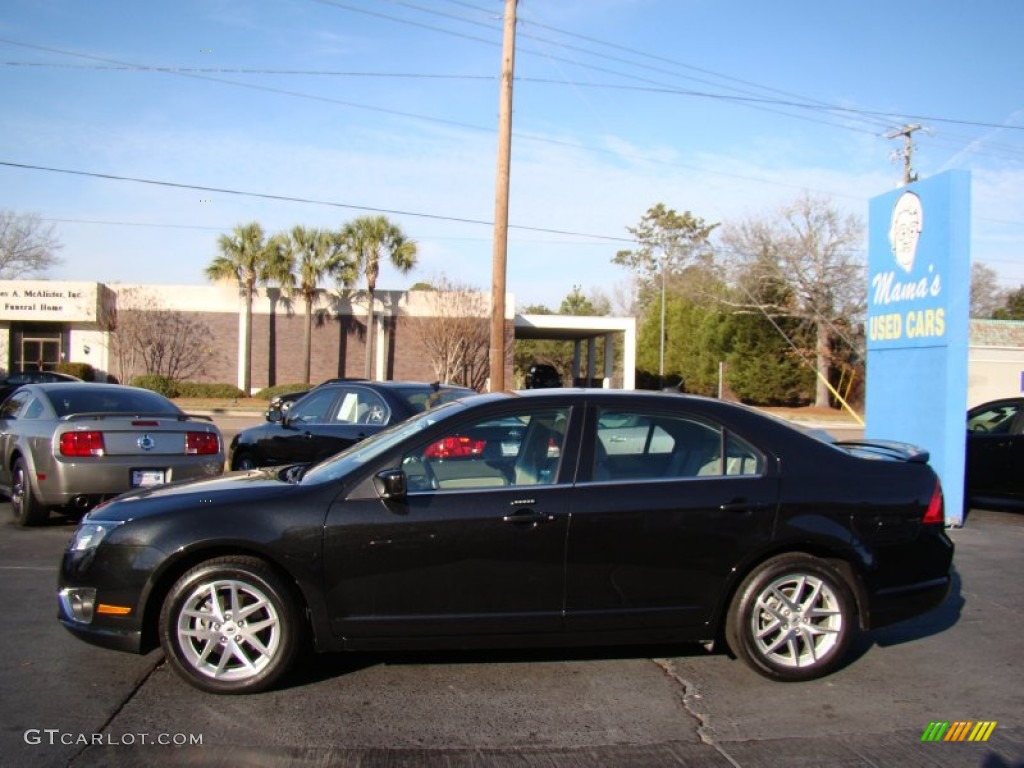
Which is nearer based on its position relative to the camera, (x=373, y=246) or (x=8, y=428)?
(x=8, y=428)

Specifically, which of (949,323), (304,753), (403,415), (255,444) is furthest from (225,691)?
(949,323)

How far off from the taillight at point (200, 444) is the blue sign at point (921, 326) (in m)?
7.93

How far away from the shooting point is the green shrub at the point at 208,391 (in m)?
36.2

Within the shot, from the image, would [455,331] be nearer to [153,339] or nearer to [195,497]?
[153,339]

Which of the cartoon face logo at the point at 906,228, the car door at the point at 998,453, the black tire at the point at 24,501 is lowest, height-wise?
the black tire at the point at 24,501

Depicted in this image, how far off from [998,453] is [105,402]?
1054 centimetres

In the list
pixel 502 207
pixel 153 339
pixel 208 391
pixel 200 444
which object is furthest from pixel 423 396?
pixel 153 339

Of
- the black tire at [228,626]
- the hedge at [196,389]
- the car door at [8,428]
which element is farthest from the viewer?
the hedge at [196,389]

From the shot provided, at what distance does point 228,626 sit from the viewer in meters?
4.45

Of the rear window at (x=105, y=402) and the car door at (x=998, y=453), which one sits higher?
the rear window at (x=105, y=402)

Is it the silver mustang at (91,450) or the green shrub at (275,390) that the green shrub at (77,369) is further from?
the silver mustang at (91,450)

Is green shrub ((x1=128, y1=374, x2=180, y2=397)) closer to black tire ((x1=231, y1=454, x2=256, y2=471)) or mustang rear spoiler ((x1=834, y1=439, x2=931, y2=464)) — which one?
black tire ((x1=231, y1=454, x2=256, y2=471))

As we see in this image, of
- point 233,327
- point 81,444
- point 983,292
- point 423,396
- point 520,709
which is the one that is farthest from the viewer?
point 983,292

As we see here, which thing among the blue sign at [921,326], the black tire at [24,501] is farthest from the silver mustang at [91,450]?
the blue sign at [921,326]
